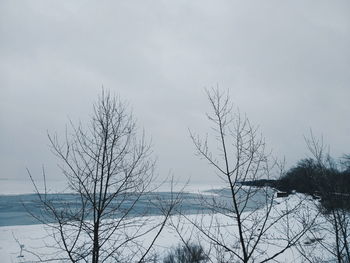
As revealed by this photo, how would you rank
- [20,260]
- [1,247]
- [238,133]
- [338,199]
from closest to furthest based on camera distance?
[238,133] < [338,199] < [20,260] < [1,247]

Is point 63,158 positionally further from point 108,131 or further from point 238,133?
point 238,133

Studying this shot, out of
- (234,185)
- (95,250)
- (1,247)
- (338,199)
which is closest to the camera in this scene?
(95,250)

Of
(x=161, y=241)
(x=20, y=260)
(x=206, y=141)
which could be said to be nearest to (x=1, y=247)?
(x=20, y=260)

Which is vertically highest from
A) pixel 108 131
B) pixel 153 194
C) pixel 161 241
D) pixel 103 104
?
pixel 103 104

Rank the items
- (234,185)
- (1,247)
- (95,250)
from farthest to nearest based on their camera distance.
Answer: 1. (1,247)
2. (234,185)
3. (95,250)

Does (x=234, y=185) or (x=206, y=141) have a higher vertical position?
(x=206, y=141)

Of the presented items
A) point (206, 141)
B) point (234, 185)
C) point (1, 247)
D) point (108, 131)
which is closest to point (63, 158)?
point (108, 131)

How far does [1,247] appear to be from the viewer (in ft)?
64.8

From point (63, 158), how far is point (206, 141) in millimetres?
2591

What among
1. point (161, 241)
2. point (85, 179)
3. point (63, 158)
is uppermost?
point (63, 158)

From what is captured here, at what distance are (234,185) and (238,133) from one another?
936 millimetres

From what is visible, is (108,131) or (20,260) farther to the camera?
(20,260)

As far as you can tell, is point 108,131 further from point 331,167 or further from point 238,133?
point 331,167

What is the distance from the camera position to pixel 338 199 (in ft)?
23.2
